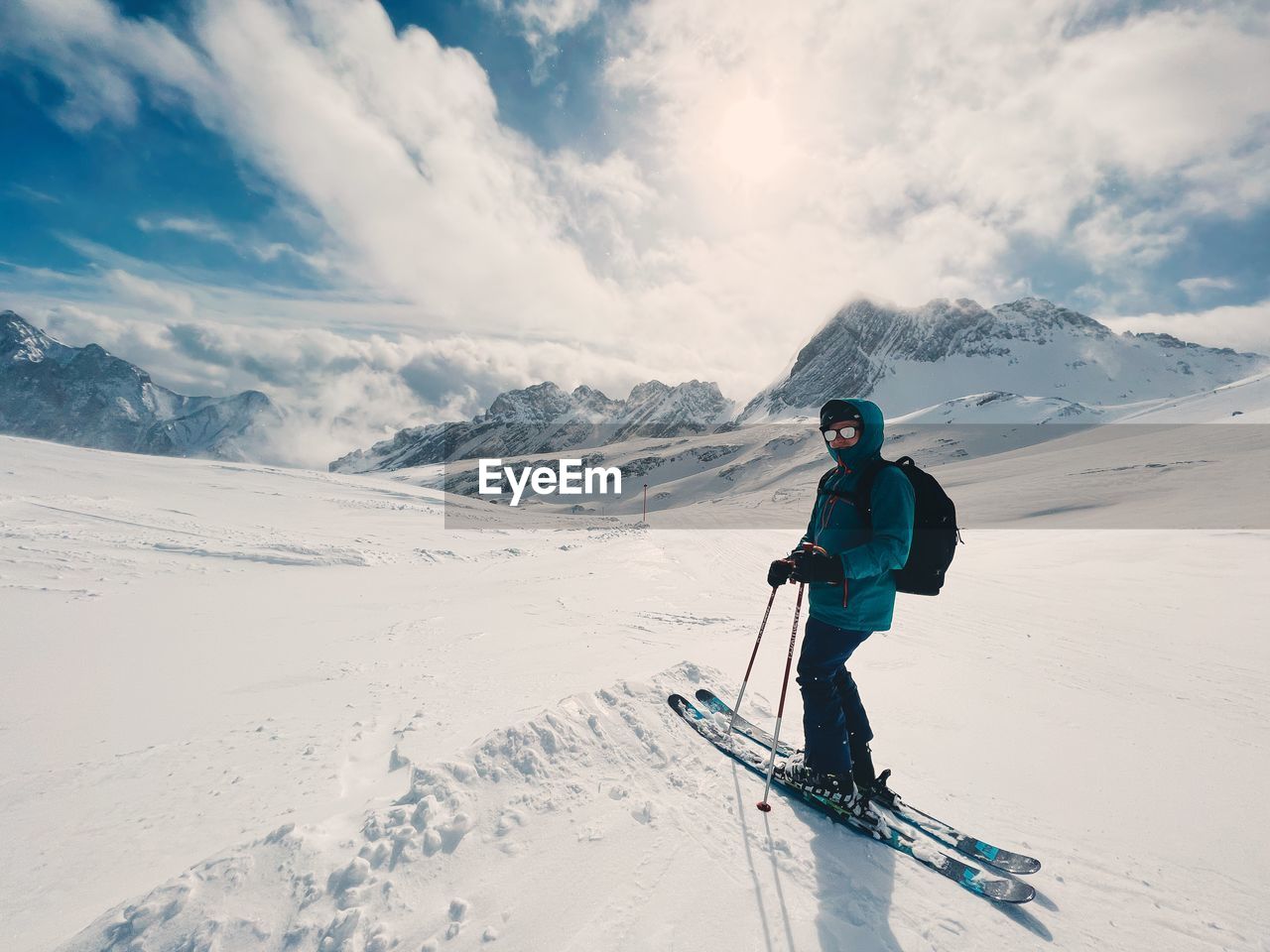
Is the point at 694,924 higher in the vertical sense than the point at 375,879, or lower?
lower

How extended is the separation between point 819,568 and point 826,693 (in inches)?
38.1

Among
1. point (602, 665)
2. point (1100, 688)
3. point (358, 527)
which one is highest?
point (358, 527)

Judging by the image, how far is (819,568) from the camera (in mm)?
3357

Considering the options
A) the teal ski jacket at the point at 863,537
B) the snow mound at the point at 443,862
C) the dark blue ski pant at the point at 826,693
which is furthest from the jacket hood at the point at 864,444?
the snow mound at the point at 443,862

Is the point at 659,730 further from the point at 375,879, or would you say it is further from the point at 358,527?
the point at 358,527

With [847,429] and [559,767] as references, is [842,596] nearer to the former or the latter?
[847,429]

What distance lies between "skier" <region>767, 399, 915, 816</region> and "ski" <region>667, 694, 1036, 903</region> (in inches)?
3.1

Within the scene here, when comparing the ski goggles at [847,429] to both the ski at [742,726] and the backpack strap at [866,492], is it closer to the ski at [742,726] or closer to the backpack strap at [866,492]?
the backpack strap at [866,492]

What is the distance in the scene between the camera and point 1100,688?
630 centimetres

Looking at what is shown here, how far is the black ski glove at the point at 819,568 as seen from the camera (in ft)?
10.9

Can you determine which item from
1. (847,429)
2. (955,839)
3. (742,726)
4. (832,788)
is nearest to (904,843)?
(955,839)

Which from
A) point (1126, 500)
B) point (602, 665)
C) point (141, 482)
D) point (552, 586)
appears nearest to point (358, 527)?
point (141, 482)

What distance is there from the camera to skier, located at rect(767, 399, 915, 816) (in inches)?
133

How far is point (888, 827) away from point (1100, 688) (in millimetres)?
4789
